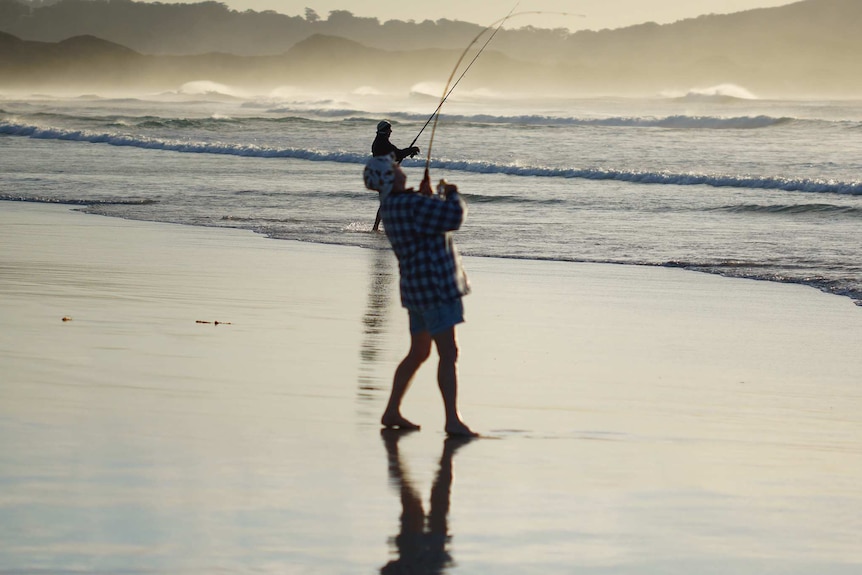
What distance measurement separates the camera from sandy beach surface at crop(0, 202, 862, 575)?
3809mm

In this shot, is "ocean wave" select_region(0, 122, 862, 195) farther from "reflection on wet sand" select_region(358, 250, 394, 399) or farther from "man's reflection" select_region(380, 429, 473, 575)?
"man's reflection" select_region(380, 429, 473, 575)

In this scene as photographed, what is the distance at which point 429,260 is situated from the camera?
17.1 ft

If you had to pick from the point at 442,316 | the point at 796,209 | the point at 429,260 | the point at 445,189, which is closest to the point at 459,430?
the point at 442,316

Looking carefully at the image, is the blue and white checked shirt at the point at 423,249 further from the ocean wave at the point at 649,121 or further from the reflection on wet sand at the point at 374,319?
the ocean wave at the point at 649,121

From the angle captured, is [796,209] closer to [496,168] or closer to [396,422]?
[496,168]

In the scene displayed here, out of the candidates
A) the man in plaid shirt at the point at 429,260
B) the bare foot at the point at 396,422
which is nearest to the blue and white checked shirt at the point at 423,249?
the man in plaid shirt at the point at 429,260

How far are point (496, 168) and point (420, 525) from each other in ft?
81.4

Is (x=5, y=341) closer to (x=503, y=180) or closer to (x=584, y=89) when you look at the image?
(x=503, y=180)

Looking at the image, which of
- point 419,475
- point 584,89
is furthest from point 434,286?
point 584,89

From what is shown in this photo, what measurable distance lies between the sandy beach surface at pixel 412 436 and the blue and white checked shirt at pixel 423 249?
2.05 ft

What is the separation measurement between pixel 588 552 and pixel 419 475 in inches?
40.0

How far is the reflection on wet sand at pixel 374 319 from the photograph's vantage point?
251 inches

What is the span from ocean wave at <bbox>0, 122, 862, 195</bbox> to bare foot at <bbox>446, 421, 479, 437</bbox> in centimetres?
1997

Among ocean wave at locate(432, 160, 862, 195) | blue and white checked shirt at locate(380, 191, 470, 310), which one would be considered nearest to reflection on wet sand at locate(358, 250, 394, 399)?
blue and white checked shirt at locate(380, 191, 470, 310)
